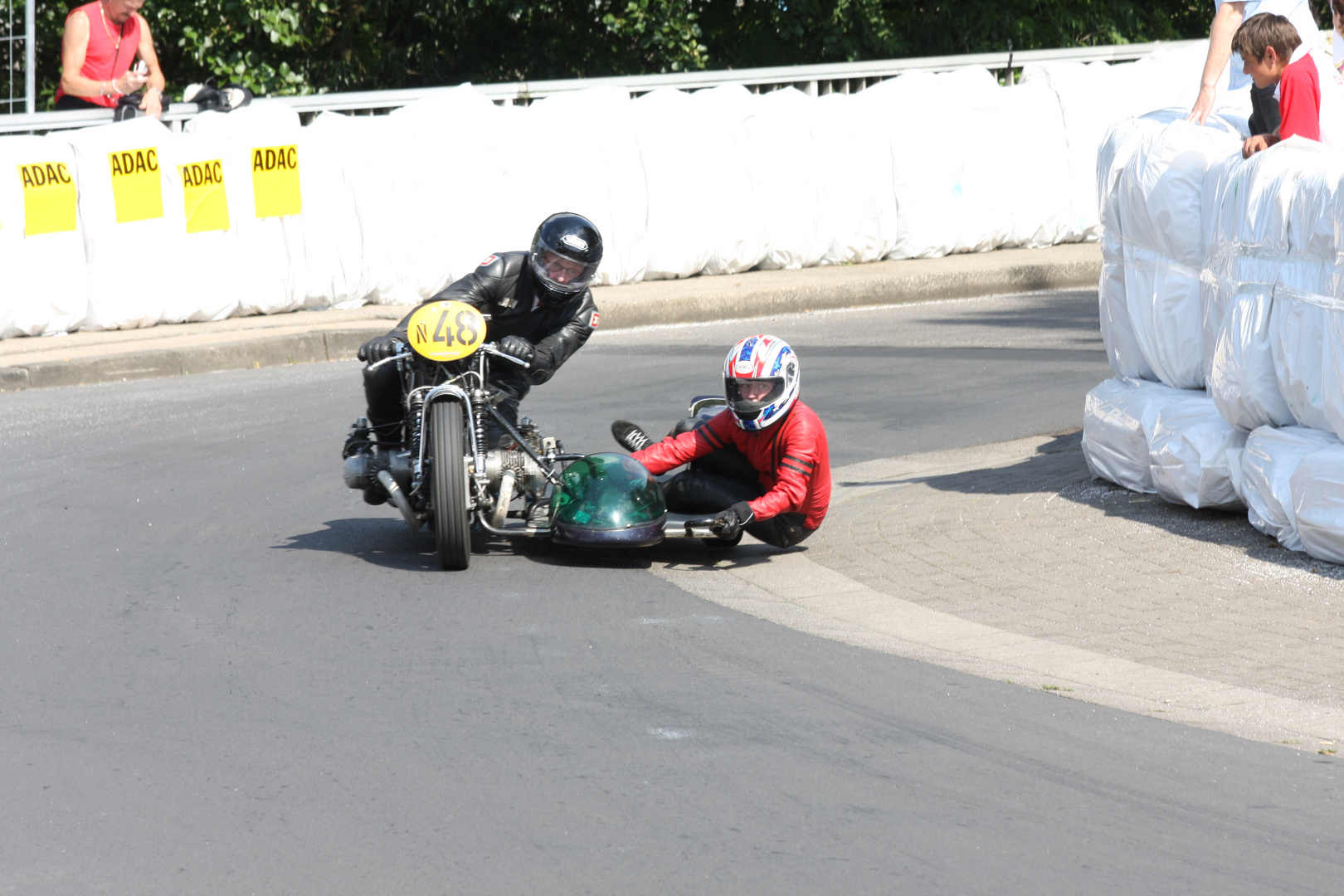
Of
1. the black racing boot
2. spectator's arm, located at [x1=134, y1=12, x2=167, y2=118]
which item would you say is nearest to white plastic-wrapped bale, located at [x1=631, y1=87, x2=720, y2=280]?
spectator's arm, located at [x1=134, y1=12, x2=167, y2=118]

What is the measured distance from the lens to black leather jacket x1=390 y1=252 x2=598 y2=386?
757 cm

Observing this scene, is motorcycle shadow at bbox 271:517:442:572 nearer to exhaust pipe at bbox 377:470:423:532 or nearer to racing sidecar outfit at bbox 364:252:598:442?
exhaust pipe at bbox 377:470:423:532

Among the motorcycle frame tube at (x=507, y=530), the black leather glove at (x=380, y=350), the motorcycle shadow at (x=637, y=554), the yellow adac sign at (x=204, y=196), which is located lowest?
the motorcycle shadow at (x=637, y=554)

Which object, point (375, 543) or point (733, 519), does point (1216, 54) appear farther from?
point (375, 543)

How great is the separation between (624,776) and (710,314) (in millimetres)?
10790

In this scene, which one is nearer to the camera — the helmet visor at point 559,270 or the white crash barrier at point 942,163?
the helmet visor at point 559,270

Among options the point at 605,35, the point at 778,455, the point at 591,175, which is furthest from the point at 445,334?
the point at 605,35

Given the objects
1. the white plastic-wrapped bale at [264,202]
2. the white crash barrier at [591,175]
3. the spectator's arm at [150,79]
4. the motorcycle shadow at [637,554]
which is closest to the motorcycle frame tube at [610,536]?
the motorcycle shadow at [637,554]

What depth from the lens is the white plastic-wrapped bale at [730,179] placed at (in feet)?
52.2

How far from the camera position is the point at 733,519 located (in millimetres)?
6930

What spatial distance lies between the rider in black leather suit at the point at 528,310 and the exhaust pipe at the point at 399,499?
1.72 feet

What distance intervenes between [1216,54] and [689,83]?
9739mm

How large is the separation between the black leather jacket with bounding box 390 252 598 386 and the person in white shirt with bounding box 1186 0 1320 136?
10.8 feet

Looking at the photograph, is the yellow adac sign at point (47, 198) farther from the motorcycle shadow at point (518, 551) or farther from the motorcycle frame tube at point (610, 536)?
the motorcycle frame tube at point (610, 536)
